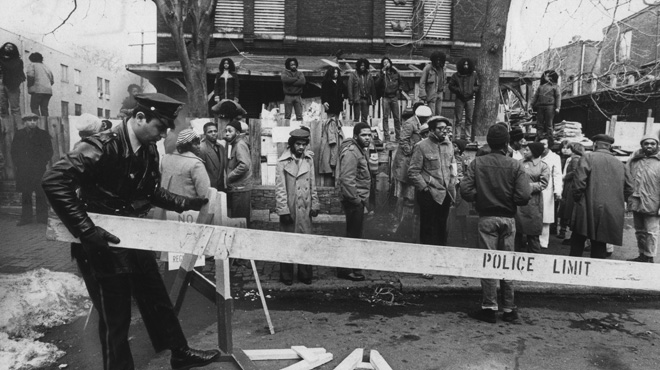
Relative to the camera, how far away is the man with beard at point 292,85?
1204cm

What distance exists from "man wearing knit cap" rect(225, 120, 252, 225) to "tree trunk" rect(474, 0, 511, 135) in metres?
5.04

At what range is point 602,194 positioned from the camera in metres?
6.68

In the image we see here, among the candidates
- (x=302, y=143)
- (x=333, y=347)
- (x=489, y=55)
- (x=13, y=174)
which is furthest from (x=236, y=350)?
(x=13, y=174)

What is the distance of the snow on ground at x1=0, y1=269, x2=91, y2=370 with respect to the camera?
402 centimetres

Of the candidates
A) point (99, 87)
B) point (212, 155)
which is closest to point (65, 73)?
point (99, 87)

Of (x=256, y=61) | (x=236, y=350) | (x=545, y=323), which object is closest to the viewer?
(x=236, y=350)

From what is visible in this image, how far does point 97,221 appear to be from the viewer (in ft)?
10.2

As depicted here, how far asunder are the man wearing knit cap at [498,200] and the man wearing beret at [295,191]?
224 cm

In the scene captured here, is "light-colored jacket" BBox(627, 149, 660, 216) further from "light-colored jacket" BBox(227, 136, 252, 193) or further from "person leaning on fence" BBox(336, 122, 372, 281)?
"light-colored jacket" BBox(227, 136, 252, 193)

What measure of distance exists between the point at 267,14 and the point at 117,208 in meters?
15.6

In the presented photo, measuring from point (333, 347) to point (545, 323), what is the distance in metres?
2.55

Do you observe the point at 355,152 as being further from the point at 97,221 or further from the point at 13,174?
the point at 13,174

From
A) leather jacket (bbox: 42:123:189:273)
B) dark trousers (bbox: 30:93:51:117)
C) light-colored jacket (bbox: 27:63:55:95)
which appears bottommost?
leather jacket (bbox: 42:123:189:273)

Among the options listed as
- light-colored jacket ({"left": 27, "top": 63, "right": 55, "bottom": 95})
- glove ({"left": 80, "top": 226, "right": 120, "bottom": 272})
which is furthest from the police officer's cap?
light-colored jacket ({"left": 27, "top": 63, "right": 55, "bottom": 95})
